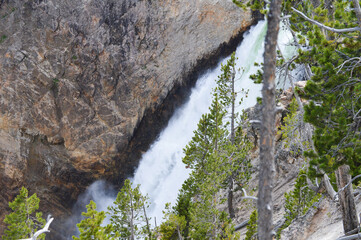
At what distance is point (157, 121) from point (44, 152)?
38.3ft

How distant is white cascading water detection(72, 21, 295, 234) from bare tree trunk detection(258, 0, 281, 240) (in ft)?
84.0

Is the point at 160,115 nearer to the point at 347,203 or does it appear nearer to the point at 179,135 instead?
the point at 179,135

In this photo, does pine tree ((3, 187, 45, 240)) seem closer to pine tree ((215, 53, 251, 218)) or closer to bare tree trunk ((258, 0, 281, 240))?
pine tree ((215, 53, 251, 218))

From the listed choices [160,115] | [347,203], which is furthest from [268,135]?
[160,115]

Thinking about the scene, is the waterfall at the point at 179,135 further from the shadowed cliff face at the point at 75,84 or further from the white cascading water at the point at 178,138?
the shadowed cliff face at the point at 75,84

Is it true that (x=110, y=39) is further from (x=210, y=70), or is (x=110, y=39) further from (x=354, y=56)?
(x=354, y=56)

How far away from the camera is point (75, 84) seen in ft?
107

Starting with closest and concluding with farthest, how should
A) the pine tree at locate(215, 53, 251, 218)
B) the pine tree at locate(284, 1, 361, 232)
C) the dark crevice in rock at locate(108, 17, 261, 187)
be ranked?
the pine tree at locate(284, 1, 361, 232)
the pine tree at locate(215, 53, 251, 218)
the dark crevice in rock at locate(108, 17, 261, 187)

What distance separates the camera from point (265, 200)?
6.52 meters

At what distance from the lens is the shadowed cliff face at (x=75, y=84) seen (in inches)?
1262

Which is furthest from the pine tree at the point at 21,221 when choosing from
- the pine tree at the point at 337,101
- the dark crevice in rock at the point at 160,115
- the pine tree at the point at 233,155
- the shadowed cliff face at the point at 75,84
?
the pine tree at the point at 337,101

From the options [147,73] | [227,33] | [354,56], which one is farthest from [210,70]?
[354,56]

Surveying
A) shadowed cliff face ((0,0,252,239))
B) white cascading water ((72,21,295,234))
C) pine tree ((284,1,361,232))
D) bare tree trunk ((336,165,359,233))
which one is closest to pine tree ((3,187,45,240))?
A: shadowed cliff face ((0,0,252,239))

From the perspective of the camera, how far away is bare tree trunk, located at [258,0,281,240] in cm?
645
